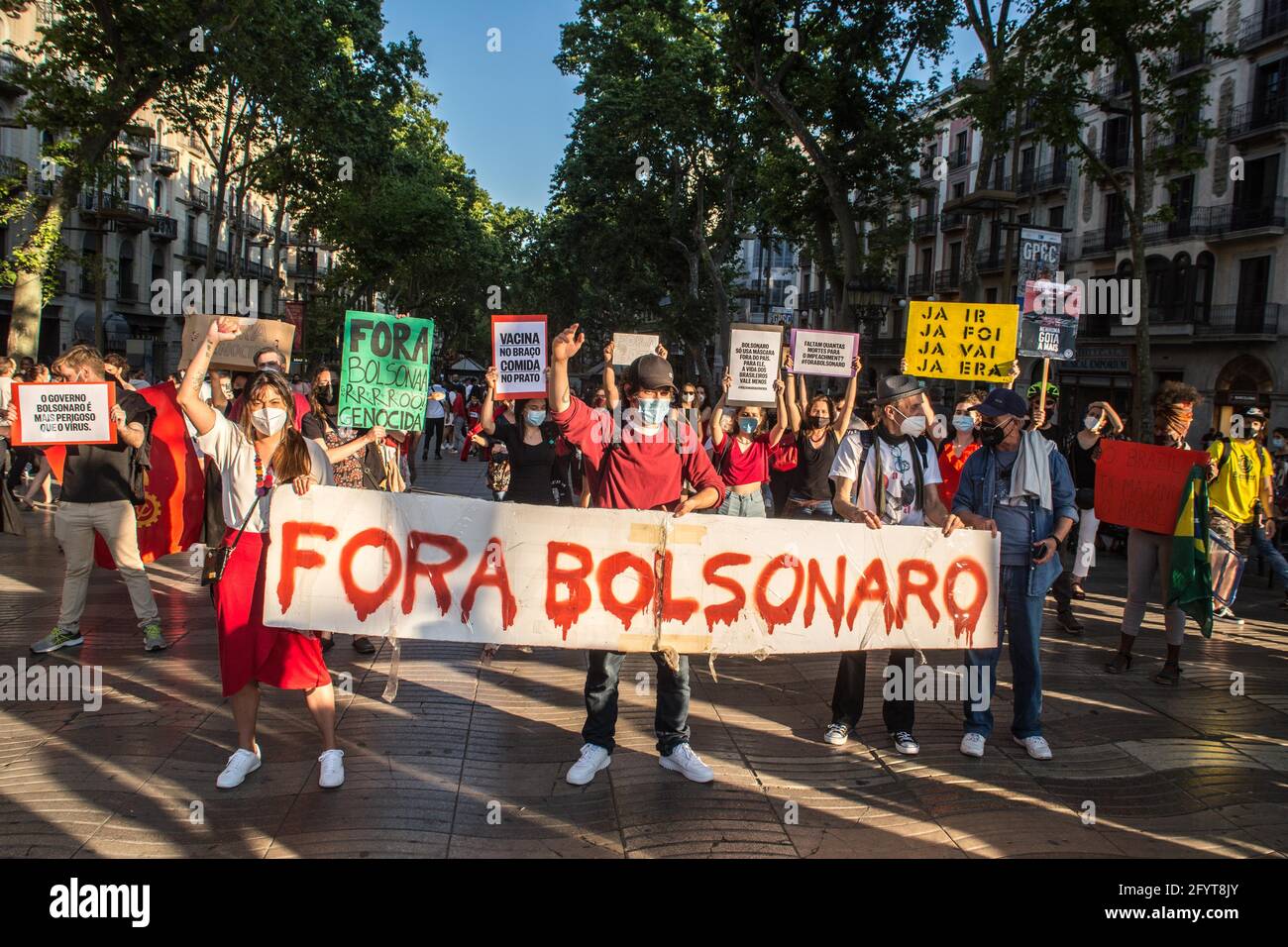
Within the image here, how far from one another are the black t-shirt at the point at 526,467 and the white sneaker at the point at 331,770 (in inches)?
132

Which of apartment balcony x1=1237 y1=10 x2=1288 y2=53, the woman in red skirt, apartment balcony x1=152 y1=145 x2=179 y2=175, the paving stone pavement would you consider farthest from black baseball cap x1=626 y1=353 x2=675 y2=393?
apartment balcony x1=152 y1=145 x2=179 y2=175

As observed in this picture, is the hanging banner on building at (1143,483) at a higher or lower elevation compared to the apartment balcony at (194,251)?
lower

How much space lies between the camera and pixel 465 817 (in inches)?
173

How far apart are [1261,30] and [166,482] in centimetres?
3486

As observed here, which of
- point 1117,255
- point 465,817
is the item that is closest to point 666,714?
point 465,817

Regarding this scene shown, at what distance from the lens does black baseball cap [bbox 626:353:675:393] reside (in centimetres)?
495

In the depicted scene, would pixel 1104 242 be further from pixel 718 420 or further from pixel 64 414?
pixel 64 414

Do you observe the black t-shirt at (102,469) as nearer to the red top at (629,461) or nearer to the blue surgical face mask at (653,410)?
the red top at (629,461)

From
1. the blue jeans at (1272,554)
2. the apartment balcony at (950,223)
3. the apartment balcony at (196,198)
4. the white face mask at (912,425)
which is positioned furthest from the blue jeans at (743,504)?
the apartment balcony at (196,198)

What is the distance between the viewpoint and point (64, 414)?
648cm

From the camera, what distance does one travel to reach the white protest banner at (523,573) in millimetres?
4707

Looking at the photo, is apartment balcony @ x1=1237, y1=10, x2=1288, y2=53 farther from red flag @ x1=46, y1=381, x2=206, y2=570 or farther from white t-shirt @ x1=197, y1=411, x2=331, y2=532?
white t-shirt @ x1=197, y1=411, x2=331, y2=532

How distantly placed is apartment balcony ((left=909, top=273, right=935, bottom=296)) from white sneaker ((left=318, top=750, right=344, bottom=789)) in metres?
49.1

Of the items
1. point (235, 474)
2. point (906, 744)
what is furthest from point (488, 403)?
point (906, 744)
